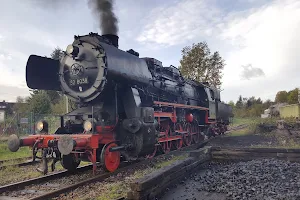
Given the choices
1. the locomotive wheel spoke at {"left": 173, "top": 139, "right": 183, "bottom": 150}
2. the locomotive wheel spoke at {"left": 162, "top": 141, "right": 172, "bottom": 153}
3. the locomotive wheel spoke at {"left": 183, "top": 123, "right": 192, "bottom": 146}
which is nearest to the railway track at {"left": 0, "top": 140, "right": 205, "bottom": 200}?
the locomotive wheel spoke at {"left": 162, "top": 141, "right": 172, "bottom": 153}

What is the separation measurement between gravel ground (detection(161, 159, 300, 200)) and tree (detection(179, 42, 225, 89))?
25046mm

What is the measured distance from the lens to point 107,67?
730 cm

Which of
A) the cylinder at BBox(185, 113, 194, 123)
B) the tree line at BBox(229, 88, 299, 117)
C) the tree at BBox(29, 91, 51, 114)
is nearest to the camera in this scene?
the cylinder at BBox(185, 113, 194, 123)

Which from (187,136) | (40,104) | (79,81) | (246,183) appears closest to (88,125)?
(79,81)

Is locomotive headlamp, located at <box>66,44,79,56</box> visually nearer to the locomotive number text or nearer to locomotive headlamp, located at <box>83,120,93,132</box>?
the locomotive number text

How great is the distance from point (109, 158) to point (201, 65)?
2599 cm

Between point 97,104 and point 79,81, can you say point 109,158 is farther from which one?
point 79,81

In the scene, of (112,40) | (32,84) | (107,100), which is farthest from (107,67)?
(32,84)

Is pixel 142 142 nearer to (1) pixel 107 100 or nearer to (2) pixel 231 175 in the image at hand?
(1) pixel 107 100

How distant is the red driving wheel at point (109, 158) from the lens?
6.96 metres

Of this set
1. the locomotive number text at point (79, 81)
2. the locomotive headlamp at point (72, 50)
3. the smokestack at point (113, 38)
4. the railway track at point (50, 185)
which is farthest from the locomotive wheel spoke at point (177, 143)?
the locomotive headlamp at point (72, 50)

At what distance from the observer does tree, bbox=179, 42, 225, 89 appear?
103 feet

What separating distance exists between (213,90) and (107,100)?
1081cm

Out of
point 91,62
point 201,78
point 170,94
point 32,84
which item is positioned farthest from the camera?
point 201,78
